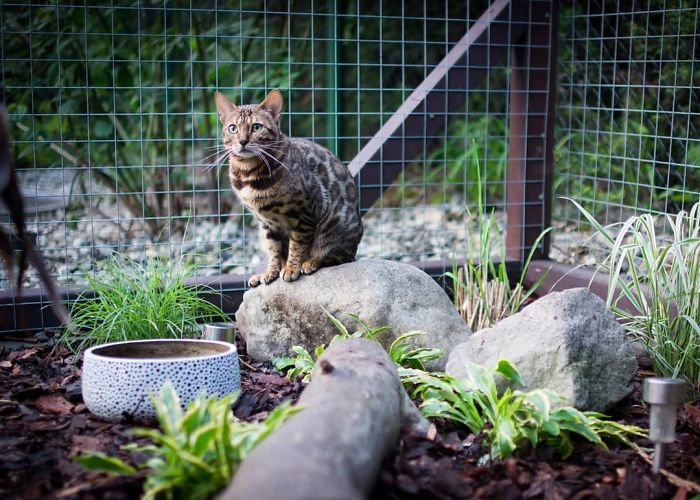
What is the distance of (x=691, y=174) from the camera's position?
19.4ft

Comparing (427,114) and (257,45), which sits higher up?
(257,45)

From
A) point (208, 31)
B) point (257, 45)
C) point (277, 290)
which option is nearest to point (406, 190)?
point (257, 45)

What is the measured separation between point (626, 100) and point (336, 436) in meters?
4.38

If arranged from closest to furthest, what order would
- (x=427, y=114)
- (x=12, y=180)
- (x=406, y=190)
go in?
(x=12, y=180) → (x=427, y=114) → (x=406, y=190)

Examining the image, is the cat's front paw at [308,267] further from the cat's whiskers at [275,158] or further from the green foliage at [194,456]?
the green foliage at [194,456]

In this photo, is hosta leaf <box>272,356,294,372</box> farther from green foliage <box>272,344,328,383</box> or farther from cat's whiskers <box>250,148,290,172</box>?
cat's whiskers <box>250,148,290,172</box>

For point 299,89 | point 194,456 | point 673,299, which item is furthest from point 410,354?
point 299,89

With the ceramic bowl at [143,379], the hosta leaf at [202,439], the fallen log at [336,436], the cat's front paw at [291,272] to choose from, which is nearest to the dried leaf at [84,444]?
the ceramic bowl at [143,379]

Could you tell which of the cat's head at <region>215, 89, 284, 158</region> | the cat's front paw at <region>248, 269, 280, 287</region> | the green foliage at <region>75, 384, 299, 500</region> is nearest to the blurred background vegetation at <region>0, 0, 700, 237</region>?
the cat's head at <region>215, 89, 284, 158</region>

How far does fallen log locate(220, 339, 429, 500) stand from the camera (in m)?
1.97

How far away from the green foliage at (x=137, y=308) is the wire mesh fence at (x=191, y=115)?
1.63ft

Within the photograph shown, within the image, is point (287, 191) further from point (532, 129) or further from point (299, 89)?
point (532, 129)

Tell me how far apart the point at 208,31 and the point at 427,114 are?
3.03 metres

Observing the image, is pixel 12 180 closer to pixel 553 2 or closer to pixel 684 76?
pixel 553 2
